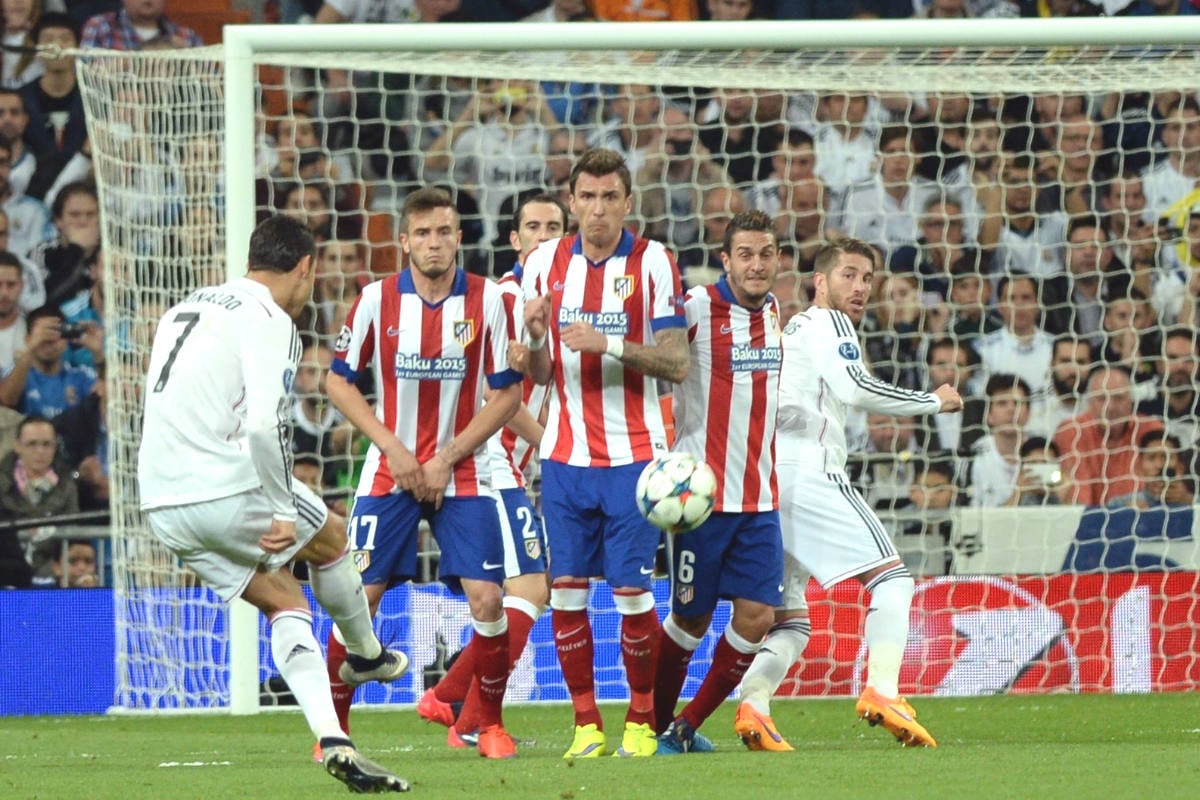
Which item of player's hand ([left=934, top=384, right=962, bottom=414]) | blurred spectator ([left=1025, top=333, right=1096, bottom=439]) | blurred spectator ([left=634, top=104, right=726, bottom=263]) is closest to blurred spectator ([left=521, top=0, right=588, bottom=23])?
blurred spectator ([left=634, top=104, right=726, bottom=263])

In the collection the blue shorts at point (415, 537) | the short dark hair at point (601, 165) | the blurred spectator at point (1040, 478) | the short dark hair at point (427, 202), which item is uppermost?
the short dark hair at point (601, 165)

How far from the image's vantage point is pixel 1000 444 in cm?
1146

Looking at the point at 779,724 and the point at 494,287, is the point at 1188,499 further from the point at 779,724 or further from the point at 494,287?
the point at 494,287

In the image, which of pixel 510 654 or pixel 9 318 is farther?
pixel 9 318

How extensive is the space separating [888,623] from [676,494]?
1.24 metres

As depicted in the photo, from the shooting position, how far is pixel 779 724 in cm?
866

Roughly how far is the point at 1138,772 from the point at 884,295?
21.1 ft

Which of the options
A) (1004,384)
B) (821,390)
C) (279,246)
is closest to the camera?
(279,246)

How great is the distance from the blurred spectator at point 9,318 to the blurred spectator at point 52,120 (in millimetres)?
744

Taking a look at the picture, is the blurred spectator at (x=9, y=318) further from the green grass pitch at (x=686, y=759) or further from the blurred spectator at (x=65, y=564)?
the green grass pitch at (x=686, y=759)

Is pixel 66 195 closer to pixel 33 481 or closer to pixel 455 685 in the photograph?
pixel 33 481

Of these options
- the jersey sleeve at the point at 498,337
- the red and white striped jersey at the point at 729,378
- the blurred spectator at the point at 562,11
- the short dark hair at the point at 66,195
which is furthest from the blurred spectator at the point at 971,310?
the short dark hair at the point at 66,195

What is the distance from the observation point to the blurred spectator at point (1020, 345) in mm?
11664

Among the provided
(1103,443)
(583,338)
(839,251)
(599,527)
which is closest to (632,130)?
(1103,443)
